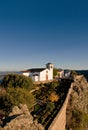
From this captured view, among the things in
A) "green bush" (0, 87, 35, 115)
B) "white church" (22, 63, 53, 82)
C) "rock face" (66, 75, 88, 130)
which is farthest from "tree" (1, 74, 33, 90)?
"white church" (22, 63, 53, 82)

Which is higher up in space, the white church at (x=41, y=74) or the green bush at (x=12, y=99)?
the white church at (x=41, y=74)

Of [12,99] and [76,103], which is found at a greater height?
[12,99]

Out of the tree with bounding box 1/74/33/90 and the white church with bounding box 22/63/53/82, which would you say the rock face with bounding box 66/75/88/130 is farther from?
the white church with bounding box 22/63/53/82

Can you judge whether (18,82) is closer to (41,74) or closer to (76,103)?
(76,103)

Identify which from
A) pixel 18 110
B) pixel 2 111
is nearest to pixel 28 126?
pixel 18 110

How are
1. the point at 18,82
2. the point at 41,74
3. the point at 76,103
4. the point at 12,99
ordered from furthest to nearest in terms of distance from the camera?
the point at 41,74
the point at 76,103
the point at 18,82
the point at 12,99

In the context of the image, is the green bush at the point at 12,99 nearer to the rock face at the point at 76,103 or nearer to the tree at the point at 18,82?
the rock face at the point at 76,103

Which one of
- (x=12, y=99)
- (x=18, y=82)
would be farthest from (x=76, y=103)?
(x=12, y=99)

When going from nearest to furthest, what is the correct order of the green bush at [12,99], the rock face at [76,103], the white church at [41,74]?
the green bush at [12,99] → the rock face at [76,103] → the white church at [41,74]

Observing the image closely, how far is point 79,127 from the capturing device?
34.6 m

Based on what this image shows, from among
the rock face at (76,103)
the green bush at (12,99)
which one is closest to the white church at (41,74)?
the rock face at (76,103)

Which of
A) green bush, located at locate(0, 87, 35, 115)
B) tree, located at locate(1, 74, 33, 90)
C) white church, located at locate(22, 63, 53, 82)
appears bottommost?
green bush, located at locate(0, 87, 35, 115)

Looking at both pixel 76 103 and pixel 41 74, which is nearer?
pixel 76 103

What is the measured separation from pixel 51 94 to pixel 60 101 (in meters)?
3.10
